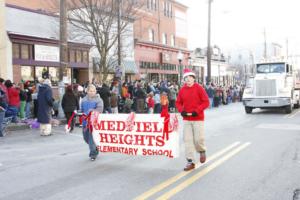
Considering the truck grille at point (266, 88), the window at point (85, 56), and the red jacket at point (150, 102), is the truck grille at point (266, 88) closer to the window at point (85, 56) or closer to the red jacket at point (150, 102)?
the red jacket at point (150, 102)

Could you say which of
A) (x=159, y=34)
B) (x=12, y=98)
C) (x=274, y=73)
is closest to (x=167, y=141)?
(x=12, y=98)

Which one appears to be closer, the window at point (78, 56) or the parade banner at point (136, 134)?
the parade banner at point (136, 134)

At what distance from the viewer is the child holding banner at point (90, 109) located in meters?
8.76

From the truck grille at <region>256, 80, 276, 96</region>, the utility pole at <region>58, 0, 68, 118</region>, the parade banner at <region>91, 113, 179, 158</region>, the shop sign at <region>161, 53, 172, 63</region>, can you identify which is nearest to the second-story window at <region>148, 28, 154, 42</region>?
the shop sign at <region>161, 53, 172, 63</region>

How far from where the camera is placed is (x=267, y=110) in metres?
23.0

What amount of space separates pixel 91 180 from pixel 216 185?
2103mm

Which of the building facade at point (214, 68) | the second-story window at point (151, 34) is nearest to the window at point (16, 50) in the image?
the second-story window at point (151, 34)

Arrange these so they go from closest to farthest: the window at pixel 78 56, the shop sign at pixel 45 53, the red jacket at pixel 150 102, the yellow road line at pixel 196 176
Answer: the yellow road line at pixel 196 176 → the red jacket at pixel 150 102 → the shop sign at pixel 45 53 → the window at pixel 78 56

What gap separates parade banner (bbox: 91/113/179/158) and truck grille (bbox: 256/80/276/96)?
1349cm

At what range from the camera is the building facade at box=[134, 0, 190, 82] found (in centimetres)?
3712

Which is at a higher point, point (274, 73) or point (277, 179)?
point (274, 73)

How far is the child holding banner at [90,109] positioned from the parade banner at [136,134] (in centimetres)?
13

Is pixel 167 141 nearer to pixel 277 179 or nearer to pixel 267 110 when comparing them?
pixel 277 179

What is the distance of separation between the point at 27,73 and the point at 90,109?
1530 cm
